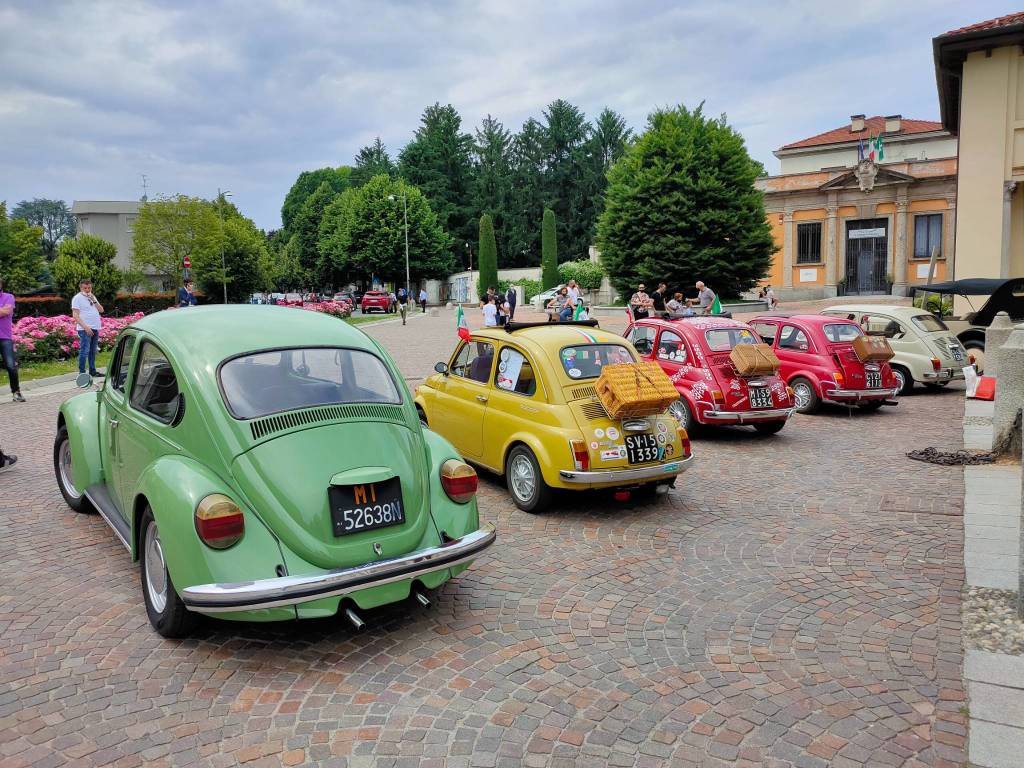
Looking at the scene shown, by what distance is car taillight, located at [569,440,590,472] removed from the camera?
686cm

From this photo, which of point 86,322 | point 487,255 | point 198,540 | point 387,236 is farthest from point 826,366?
point 387,236

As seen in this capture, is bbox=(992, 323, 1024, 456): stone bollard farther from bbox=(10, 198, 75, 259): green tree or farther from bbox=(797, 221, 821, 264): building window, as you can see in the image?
bbox=(10, 198, 75, 259): green tree

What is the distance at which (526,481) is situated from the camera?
737cm

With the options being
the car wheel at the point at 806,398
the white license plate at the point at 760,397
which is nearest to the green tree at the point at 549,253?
the car wheel at the point at 806,398

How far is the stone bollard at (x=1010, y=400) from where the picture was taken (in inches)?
367

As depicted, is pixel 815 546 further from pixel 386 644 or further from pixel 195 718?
pixel 195 718

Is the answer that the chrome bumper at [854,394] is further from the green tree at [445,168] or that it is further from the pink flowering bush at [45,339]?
the green tree at [445,168]

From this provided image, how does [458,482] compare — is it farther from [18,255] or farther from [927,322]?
[18,255]

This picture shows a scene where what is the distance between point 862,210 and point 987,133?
22.3 meters

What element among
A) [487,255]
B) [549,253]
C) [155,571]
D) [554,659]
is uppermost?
[549,253]

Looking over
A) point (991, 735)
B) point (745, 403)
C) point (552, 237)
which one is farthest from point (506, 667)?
point (552, 237)

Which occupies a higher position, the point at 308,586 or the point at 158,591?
the point at 308,586

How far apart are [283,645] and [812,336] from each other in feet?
35.2

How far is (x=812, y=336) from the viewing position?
1284 centimetres
